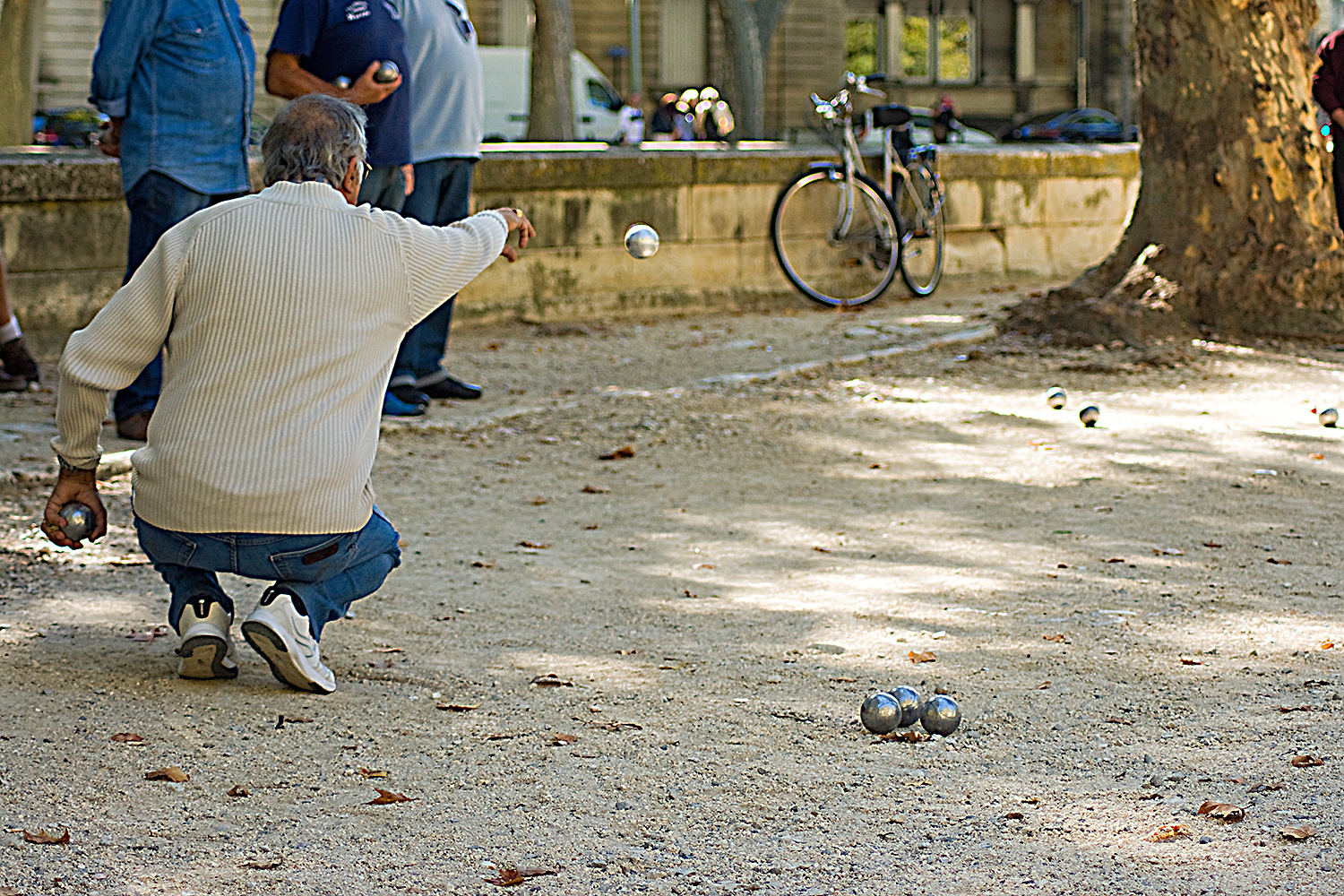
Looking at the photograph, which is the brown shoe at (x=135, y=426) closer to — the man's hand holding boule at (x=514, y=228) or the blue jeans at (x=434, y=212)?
the blue jeans at (x=434, y=212)

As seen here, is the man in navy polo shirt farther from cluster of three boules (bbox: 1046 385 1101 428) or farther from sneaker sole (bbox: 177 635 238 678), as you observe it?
sneaker sole (bbox: 177 635 238 678)

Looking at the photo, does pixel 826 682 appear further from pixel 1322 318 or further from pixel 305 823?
pixel 1322 318

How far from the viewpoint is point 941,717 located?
3.33m

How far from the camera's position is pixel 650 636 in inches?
161

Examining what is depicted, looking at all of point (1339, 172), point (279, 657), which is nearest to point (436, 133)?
point (279, 657)

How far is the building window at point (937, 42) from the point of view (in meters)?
44.9

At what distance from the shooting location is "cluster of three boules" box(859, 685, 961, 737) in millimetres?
3332

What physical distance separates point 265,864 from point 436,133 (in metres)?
4.90

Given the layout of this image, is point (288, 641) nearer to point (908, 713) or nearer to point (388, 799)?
point (388, 799)

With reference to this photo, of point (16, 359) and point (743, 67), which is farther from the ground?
point (743, 67)

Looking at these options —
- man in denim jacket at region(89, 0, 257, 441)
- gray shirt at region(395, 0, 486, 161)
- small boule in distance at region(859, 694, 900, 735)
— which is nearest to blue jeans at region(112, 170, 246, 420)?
man in denim jacket at region(89, 0, 257, 441)

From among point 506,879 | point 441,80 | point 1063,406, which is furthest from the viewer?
point 1063,406

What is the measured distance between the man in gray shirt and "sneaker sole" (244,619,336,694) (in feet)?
11.2

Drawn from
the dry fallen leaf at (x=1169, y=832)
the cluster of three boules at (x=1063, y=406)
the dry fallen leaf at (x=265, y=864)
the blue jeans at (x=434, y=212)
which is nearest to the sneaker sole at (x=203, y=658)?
the dry fallen leaf at (x=265, y=864)
